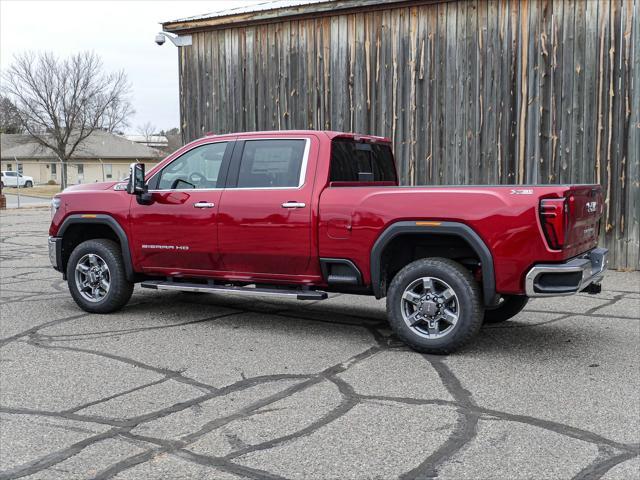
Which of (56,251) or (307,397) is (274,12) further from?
(307,397)

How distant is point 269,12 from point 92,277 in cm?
711

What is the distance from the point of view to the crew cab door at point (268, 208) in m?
6.61

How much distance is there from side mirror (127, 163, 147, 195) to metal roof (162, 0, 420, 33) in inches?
251

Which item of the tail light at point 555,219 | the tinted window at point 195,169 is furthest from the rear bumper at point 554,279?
the tinted window at point 195,169

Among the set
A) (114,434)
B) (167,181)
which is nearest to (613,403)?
(114,434)

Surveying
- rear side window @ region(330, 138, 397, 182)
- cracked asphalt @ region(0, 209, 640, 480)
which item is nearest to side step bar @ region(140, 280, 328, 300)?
cracked asphalt @ region(0, 209, 640, 480)

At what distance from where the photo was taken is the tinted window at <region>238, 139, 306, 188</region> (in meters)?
6.81

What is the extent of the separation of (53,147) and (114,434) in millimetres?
62838

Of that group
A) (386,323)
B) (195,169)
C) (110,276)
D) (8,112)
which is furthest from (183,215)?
(8,112)

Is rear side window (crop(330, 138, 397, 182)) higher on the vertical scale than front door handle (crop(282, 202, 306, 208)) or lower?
higher

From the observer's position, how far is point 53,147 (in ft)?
205

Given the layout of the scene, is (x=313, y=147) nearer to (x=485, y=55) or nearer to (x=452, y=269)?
(x=452, y=269)

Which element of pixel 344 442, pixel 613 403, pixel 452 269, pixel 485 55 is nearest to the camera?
pixel 344 442

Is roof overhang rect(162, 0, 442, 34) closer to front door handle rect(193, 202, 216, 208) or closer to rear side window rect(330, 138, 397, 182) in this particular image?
rear side window rect(330, 138, 397, 182)
